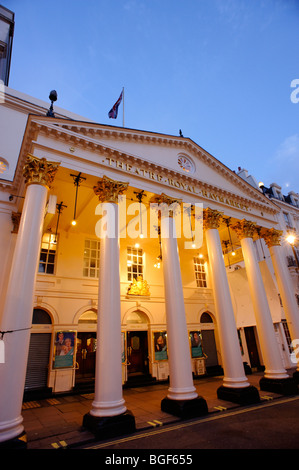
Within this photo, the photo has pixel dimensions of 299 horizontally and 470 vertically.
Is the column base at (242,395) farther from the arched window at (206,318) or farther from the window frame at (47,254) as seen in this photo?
the window frame at (47,254)

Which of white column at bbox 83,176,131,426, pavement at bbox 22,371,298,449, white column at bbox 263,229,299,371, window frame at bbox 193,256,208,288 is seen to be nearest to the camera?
pavement at bbox 22,371,298,449

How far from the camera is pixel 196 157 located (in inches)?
470

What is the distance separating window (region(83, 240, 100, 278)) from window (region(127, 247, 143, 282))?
1.88 m

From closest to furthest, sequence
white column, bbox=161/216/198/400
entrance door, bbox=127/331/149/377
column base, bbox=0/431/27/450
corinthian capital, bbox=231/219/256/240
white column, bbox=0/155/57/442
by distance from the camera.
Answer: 1. column base, bbox=0/431/27/450
2. white column, bbox=0/155/57/442
3. white column, bbox=161/216/198/400
4. corinthian capital, bbox=231/219/256/240
5. entrance door, bbox=127/331/149/377

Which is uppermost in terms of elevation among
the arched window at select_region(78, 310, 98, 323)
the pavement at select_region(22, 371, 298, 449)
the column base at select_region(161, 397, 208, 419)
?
the arched window at select_region(78, 310, 98, 323)

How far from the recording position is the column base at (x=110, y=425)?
5.25m

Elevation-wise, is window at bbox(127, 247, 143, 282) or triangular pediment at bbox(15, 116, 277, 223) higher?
triangular pediment at bbox(15, 116, 277, 223)

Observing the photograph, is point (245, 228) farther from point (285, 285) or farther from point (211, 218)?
point (285, 285)

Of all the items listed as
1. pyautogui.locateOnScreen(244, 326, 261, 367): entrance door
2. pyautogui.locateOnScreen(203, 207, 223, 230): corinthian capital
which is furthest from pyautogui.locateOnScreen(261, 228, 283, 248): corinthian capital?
pyautogui.locateOnScreen(244, 326, 261, 367): entrance door

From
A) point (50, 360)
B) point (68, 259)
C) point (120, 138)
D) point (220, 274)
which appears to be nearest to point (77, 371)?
point (50, 360)

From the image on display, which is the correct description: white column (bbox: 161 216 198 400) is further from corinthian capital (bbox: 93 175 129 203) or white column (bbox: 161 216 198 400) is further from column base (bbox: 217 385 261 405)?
corinthian capital (bbox: 93 175 129 203)

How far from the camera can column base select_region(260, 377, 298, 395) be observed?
8859 mm

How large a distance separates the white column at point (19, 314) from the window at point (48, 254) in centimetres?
549

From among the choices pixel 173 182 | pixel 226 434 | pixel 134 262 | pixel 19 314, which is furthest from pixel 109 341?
pixel 134 262
